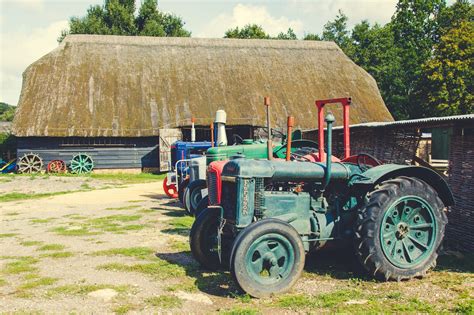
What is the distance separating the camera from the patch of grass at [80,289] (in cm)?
577

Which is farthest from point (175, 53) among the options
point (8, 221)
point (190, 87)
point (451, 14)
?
point (451, 14)

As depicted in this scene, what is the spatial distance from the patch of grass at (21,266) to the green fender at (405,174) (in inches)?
185

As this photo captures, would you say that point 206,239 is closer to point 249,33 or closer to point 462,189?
point 462,189

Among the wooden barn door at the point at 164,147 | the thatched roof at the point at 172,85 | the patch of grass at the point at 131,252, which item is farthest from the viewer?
the thatched roof at the point at 172,85

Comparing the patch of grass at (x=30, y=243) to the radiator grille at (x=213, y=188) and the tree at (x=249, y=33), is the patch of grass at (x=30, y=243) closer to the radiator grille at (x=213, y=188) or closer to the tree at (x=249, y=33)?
the radiator grille at (x=213, y=188)

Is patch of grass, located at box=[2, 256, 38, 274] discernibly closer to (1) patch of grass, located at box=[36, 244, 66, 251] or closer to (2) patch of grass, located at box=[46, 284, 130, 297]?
(1) patch of grass, located at box=[36, 244, 66, 251]

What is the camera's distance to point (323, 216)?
6402 millimetres

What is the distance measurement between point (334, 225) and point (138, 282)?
2.64 meters

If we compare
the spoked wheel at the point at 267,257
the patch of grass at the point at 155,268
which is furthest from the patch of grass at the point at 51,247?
the spoked wheel at the point at 267,257

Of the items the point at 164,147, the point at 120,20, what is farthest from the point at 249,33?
the point at 164,147

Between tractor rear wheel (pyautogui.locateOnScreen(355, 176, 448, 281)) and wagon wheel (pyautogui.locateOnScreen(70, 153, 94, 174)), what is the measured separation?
20635mm

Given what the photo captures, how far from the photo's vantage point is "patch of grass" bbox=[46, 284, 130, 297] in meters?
5.77

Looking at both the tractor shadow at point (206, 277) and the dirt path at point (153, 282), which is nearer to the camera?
the dirt path at point (153, 282)

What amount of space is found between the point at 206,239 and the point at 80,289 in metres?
1.81
